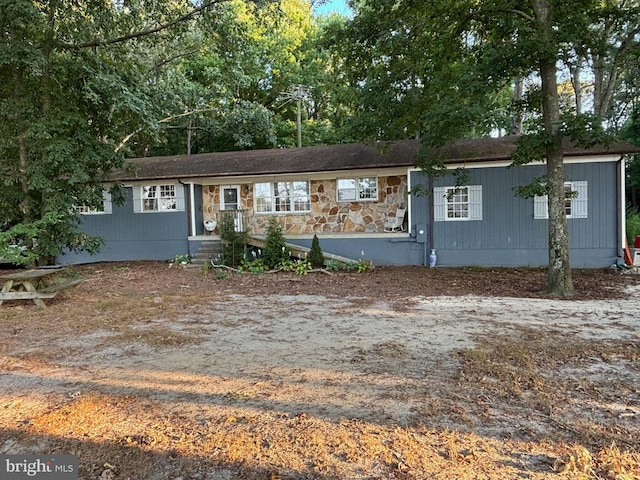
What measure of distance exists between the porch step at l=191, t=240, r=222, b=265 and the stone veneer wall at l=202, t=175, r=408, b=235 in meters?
1.32

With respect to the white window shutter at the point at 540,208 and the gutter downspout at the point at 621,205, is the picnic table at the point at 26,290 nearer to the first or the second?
the white window shutter at the point at 540,208

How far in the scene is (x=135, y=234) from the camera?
52.3 feet

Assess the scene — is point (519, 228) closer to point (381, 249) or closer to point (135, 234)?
point (381, 249)

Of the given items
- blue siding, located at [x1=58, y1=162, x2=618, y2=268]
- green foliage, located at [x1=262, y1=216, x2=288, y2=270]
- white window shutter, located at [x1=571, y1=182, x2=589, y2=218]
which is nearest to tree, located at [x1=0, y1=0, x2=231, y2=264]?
blue siding, located at [x1=58, y1=162, x2=618, y2=268]

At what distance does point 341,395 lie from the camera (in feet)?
11.8

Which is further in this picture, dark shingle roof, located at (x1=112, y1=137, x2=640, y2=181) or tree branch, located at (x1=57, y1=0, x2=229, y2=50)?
dark shingle roof, located at (x1=112, y1=137, x2=640, y2=181)

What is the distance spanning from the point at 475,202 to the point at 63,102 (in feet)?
37.6

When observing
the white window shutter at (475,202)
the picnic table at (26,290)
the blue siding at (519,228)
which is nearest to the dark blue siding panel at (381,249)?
the blue siding at (519,228)

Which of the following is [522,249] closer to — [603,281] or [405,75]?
[603,281]

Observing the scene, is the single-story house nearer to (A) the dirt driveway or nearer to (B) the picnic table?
(A) the dirt driveway

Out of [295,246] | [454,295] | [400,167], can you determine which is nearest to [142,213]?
[295,246]

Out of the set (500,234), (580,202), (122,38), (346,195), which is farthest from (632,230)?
(122,38)

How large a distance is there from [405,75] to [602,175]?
6125mm

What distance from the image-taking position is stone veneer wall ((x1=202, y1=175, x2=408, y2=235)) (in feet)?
48.3
